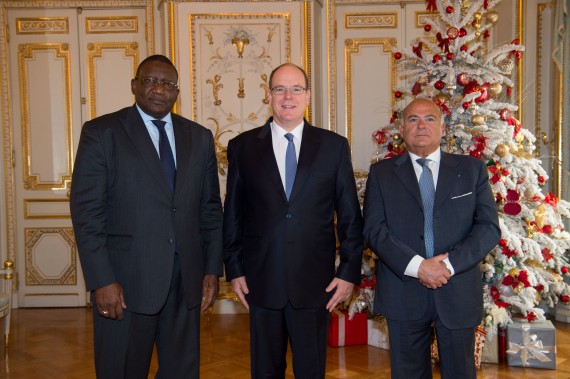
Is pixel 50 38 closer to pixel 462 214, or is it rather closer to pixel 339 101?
pixel 339 101

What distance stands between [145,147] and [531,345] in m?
2.68

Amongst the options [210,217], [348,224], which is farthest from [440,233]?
[210,217]

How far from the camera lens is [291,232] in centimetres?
216

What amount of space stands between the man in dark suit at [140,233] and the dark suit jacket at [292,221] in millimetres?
203

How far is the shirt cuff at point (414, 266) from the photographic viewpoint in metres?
2.15

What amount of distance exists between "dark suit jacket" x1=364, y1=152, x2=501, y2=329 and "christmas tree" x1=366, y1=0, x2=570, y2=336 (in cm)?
125

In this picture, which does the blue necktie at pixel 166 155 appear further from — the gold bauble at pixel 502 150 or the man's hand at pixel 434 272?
the gold bauble at pixel 502 150

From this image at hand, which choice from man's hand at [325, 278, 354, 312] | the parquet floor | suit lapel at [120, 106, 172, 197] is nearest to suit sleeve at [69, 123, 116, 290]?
suit lapel at [120, 106, 172, 197]

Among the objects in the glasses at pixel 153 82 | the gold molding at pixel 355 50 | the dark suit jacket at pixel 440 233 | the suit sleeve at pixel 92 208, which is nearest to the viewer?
the suit sleeve at pixel 92 208

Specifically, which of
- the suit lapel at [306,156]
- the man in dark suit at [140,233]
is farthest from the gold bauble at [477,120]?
the man in dark suit at [140,233]

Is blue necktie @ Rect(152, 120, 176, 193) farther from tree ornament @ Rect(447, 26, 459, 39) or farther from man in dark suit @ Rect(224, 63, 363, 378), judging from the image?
tree ornament @ Rect(447, 26, 459, 39)

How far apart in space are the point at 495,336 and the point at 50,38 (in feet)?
14.8

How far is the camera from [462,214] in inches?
88.0

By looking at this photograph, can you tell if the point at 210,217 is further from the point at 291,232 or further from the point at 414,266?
the point at 414,266
